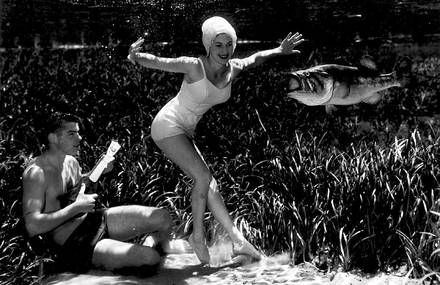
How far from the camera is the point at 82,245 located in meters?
4.37

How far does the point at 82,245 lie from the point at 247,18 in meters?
7.06

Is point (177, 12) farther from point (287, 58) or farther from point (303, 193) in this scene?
point (303, 193)

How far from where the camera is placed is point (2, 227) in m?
4.49

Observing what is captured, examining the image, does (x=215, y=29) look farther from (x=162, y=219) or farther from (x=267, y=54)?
(x=162, y=219)

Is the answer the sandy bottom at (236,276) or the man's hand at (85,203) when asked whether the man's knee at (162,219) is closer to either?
the sandy bottom at (236,276)

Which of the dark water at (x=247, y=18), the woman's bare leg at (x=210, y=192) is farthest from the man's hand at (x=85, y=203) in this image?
the dark water at (x=247, y=18)

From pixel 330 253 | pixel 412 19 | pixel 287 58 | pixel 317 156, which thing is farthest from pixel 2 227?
pixel 412 19

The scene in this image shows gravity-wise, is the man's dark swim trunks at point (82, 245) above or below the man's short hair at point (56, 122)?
below

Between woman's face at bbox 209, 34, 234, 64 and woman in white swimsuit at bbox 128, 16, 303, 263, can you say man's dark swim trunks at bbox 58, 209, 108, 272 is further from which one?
woman's face at bbox 209, 34, 234, 64

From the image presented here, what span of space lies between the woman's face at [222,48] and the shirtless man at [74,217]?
3.59 ft

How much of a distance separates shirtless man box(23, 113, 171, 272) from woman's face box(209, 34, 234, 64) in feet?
3.59

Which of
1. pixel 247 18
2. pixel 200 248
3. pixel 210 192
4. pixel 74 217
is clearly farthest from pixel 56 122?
pixel 247 18

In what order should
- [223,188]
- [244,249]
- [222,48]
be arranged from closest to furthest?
[222,48]
[244,249]
[223,188]

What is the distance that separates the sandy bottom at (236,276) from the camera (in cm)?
417
